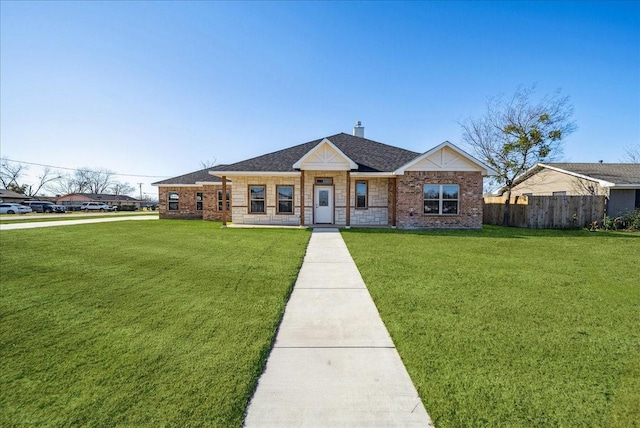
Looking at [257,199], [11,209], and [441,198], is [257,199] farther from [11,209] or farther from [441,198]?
[11,209]

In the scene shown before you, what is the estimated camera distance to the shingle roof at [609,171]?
56.1ft

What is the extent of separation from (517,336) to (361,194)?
12.9 meters

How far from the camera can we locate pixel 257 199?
16609mm

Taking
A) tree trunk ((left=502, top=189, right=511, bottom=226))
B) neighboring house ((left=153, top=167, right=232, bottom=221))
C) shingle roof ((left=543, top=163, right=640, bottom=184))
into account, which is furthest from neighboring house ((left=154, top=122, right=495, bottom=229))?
shingle roof ((left=543, top=163, right=640, bottom=184))

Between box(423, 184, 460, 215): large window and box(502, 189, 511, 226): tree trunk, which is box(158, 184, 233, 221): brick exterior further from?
box(502, 189, 511, 226): tree trunk

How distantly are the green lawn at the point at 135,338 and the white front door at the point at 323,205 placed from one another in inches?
356

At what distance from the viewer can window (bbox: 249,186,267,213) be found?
16.5m

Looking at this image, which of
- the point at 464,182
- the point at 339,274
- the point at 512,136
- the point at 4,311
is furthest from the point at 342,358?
the point at 512,136

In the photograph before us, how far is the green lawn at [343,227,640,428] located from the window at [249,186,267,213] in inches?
403

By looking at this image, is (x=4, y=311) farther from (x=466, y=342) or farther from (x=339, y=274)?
(x=466, y=342)

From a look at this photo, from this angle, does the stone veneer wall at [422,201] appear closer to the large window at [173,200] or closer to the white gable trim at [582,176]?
the white gable trim at [582,176]

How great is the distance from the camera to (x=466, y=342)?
336 centimetres

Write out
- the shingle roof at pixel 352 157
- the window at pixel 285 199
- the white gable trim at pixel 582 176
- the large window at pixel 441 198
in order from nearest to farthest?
the large window at pixel 441 198, the shingle roof at pixel 352 157, the window at pixel 285 199, the white gable trim at pixel 582 176

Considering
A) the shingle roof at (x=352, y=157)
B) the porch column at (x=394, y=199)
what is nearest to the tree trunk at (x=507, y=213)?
the shingle roof at (x=352, y=157)
